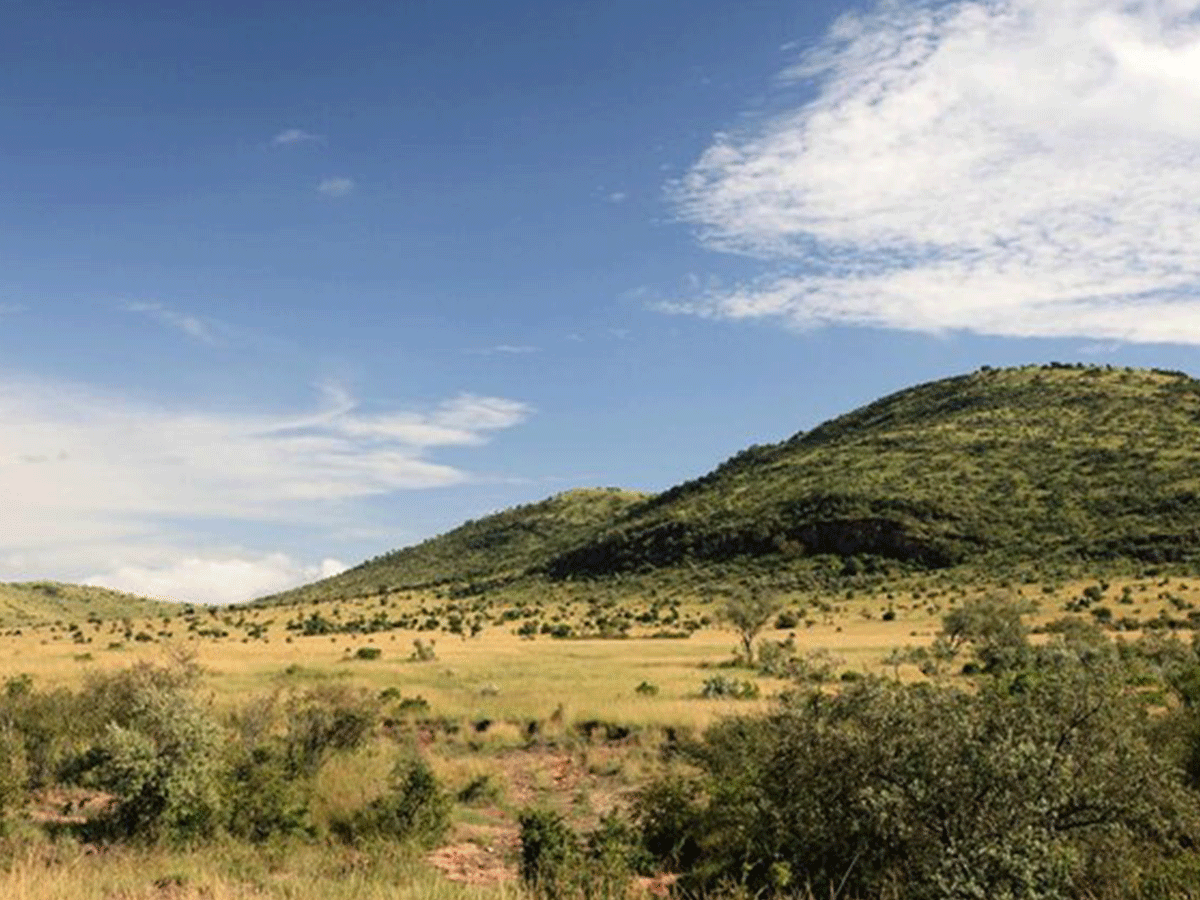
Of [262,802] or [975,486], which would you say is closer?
[262,802]

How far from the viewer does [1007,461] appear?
4889 inches

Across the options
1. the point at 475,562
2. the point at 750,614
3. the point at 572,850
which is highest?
the point at 475,562

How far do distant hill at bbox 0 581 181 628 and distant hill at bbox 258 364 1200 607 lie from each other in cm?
3515

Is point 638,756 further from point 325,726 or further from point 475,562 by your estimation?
point 475,562

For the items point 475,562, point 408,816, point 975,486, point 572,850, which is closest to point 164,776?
point 408,816

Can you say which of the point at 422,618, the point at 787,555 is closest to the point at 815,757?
the point at 422,618

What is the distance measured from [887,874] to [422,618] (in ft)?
304

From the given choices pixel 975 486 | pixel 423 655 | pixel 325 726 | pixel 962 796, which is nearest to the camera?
pixel 962 796

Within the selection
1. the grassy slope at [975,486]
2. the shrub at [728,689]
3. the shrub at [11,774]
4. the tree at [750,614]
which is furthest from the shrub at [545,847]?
the grassy slope at [975,486]

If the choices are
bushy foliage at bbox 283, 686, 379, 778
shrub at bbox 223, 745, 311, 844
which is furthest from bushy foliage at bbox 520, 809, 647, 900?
bushy foliage at bbox 283, 686, 379, 778

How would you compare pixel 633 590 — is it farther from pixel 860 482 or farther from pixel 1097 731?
pixel 1097 731

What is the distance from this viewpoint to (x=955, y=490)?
386 ft

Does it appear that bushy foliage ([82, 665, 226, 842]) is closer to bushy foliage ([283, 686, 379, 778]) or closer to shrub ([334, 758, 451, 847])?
shrub ([334, 758, 451, 847])

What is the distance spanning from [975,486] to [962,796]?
114335 mm
